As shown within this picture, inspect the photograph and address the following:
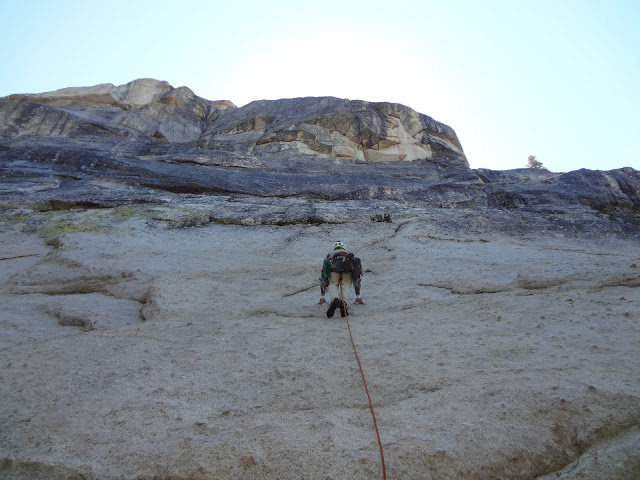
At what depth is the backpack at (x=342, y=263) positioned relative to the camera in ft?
28.3

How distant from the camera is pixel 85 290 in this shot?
992 centimetres

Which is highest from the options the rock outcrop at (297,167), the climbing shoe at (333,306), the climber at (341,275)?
the rock outcrop at (297,167)

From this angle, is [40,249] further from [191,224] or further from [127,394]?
[127,394]

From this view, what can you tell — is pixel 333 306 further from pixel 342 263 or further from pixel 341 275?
pixel 342 263

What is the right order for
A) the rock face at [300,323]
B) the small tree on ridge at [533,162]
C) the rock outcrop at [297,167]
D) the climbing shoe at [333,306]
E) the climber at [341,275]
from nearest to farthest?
the rock face at [300,323] < the climbing shoe at [333,306] < the climber at [341,275] < the rock outcrop at [297,167] < the small tree on ridge at [533,162]

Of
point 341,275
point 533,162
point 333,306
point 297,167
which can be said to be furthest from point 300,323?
point 533,162

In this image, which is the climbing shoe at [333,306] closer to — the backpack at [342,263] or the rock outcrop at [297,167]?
the backpack at [342,263]

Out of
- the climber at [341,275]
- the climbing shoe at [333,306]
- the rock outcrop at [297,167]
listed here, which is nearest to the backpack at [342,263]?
the climber at [341,275]

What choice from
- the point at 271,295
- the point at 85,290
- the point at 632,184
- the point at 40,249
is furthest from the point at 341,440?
the point at 632,184

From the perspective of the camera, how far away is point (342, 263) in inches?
340

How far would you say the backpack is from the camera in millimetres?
8617

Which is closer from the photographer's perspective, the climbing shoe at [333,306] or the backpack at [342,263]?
A: the climbing shoe at [333,306]

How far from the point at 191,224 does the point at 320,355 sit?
921 centimetres

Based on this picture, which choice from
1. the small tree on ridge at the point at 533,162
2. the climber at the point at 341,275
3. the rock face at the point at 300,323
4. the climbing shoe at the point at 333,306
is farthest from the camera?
the small tree on ridge at the point at 533,162
